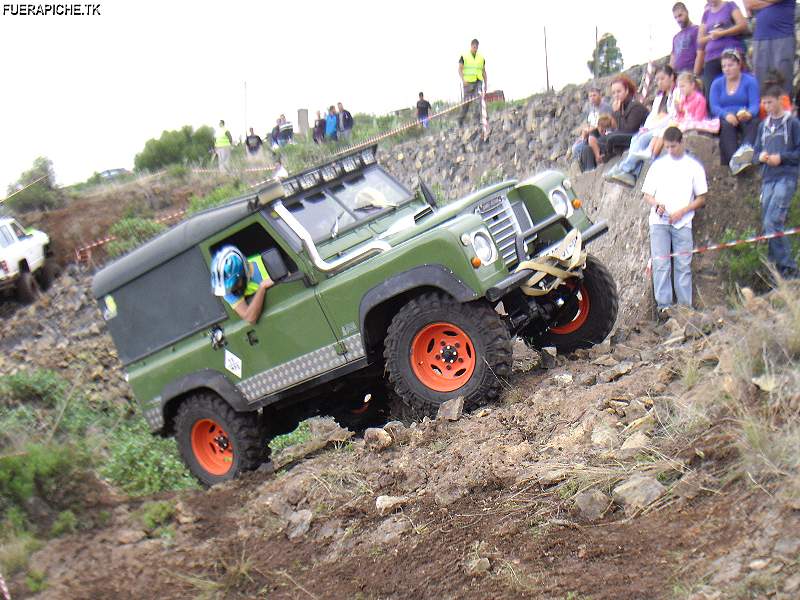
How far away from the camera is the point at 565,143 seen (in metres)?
17.0

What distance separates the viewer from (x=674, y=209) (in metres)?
8.76

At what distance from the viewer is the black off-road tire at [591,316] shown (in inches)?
326

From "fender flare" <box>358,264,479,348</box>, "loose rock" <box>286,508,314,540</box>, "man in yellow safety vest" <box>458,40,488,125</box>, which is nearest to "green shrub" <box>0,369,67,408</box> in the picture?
"man in yellow safety vest" <box>458,40,488,125</box>

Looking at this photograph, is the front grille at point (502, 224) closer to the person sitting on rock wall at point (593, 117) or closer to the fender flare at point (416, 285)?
the fender flare at point (416, 285)

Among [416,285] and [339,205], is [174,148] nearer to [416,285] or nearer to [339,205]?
[339,205]

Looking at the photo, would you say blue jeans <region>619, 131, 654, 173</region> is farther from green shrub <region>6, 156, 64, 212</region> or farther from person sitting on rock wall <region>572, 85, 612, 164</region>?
green shrub <region>6, 156, 64, 212</region>

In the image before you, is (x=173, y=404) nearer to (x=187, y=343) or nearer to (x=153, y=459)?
(x=187, y=343)

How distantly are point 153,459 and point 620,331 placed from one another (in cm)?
667

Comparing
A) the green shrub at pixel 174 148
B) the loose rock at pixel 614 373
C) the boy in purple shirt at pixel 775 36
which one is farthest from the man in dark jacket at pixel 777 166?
the green shrub at pixel 174 148

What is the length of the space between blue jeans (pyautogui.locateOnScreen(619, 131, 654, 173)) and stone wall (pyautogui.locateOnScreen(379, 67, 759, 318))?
0.38m

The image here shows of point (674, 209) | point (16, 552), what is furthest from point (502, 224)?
point (16, 552)

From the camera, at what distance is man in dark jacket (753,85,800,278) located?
845cm

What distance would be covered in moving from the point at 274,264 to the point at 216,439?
215 cm

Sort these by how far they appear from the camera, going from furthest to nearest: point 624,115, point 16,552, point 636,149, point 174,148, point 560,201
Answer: point 174,148, point 624,115, point 636,149, point 560,201, point 16,552
